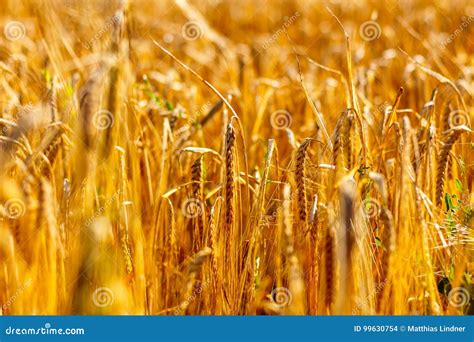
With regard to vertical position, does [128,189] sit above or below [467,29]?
below

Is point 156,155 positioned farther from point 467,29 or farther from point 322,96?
point 467,29

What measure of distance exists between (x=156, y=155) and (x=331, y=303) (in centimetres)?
92

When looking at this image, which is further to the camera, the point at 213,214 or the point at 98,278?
the point at 213,214

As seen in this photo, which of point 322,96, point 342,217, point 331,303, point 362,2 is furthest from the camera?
point 362,2

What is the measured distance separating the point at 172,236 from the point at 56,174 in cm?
38

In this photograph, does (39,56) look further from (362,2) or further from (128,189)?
(362,2)

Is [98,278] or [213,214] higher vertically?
[213,214]

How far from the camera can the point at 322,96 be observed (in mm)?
2688

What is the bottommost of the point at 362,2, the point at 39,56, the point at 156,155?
the point at 156,155

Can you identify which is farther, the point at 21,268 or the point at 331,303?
the point at 21,268

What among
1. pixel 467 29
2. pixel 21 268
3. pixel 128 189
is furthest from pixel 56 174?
pixel 467 29

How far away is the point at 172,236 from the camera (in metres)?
1.43

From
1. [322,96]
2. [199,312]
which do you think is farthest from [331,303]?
[322,96]

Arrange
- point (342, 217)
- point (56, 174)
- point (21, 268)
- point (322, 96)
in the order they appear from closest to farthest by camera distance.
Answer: point (342, 217), point (21, 268), point (56, 174), point (322, 96)
